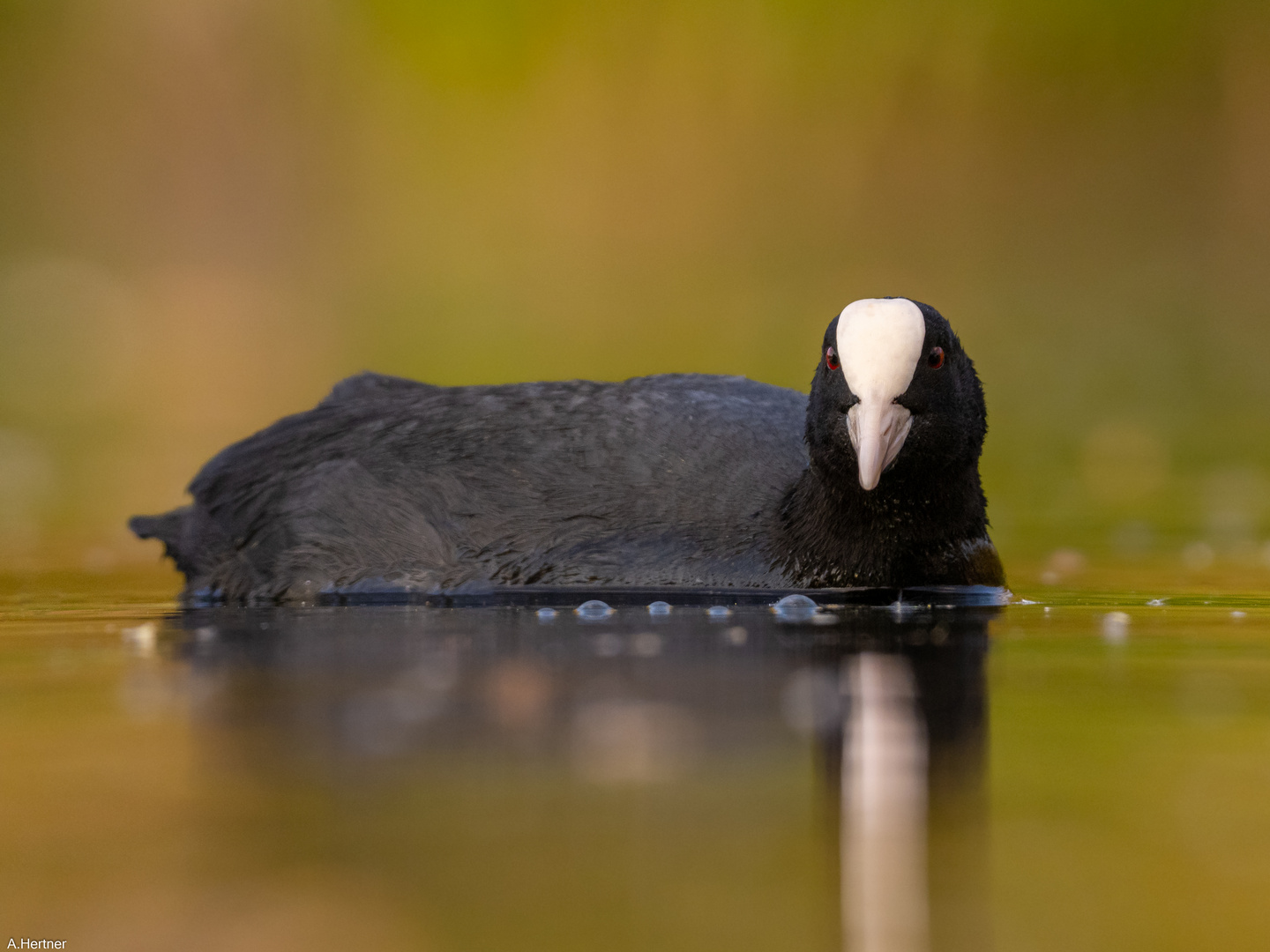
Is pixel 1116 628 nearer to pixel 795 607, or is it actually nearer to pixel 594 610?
pixel 795 607

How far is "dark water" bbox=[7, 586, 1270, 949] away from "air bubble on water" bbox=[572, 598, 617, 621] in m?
0.67

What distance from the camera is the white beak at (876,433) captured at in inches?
179

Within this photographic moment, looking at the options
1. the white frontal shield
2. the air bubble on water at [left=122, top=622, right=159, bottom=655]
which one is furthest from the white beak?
the air bubble on water at [left=122, top=622, right=159, bottom=655]

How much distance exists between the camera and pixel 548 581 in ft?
16.9

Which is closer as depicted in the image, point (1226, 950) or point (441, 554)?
point (1226, 950)

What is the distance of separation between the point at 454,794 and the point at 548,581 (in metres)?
2.90

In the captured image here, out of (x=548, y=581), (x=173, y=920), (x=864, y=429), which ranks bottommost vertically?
(x=173, y=920)

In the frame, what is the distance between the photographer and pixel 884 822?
207 centimetres

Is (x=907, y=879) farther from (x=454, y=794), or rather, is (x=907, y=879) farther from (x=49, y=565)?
(x=49, y=565)

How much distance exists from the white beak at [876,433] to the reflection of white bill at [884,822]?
150cm

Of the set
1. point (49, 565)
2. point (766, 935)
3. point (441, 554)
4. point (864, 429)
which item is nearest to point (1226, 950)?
point (766, 935)

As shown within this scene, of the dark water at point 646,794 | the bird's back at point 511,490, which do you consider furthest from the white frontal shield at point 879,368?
the dark water at point 646,794

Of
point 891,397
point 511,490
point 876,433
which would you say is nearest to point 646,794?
point 876,433

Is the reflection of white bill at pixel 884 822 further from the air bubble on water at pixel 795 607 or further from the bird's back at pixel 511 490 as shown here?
the bird's back at pixel 511 490
